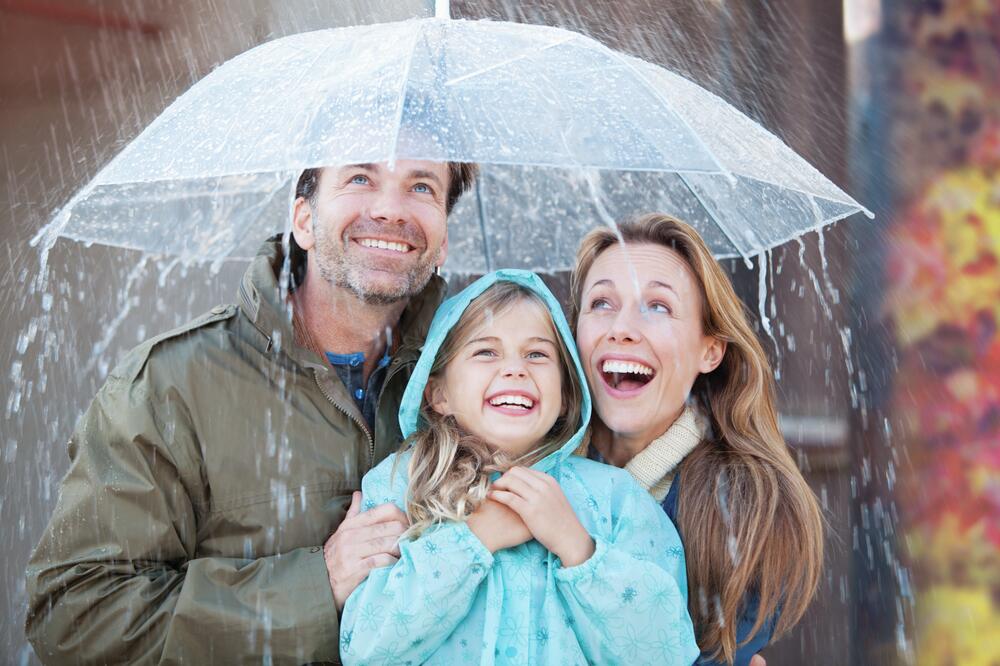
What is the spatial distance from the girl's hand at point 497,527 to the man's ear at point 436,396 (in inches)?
15.8

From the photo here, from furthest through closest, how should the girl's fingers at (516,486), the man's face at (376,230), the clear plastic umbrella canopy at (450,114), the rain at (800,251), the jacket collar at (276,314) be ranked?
1. the rain at (800,251)
2. the man's face at (376,230)
3. the jacket collar at (276,314)
4. the girl's fingers at (516,486)
5. the clear plastic umbrella canopy at (450,114)

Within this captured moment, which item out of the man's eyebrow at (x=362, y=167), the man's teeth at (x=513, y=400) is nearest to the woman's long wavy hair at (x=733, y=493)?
the man's teeth at (x=513, y=400)

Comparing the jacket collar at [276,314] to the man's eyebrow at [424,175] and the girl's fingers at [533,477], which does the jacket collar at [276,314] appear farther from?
the girl's fingers at [533,477]

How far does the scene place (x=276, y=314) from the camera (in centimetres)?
298

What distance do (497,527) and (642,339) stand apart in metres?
0.77

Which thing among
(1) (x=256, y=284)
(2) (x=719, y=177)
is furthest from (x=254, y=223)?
(2) (x=719, y=177)

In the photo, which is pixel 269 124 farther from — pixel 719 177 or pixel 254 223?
pixel 719 177

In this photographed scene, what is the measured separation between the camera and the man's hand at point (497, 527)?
2.62 metres

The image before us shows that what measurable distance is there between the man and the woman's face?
525 millimetres

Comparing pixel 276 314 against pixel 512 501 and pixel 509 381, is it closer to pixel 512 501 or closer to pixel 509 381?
pixel 509 381

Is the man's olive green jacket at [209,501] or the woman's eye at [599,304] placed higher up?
the woman's eye at [599,304]

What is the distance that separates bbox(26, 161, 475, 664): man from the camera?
267 cm

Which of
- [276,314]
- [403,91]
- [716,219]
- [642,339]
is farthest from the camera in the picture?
[716,219]

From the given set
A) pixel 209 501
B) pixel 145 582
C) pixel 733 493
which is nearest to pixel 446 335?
pixel 209 501
